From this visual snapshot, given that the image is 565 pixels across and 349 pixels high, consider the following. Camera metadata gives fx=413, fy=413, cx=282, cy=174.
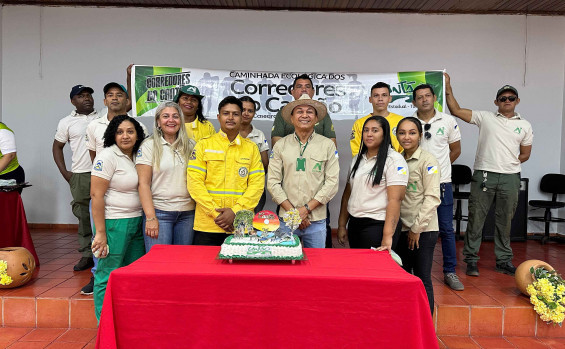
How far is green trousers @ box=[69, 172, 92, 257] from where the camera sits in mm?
3875

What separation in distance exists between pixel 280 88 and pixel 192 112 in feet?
6.78

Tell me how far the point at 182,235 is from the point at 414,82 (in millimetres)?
3566

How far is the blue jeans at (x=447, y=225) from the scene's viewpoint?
11.6ft

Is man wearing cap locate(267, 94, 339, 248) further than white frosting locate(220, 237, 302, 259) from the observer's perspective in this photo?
Yes

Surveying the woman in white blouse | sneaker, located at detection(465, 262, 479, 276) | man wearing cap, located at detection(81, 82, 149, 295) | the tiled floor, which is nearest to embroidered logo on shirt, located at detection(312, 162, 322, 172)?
the woman in white blouse

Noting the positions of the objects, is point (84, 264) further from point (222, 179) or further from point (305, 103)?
point (305, 103)

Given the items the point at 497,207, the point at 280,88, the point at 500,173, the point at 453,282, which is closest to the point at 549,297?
the point at 453,282

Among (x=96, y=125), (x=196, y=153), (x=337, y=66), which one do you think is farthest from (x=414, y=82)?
(x=96, y=125)

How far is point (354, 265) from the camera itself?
2.03 metres

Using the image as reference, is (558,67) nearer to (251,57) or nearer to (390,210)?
(251,57)

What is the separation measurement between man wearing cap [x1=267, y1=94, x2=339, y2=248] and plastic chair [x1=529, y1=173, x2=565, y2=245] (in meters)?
4.10

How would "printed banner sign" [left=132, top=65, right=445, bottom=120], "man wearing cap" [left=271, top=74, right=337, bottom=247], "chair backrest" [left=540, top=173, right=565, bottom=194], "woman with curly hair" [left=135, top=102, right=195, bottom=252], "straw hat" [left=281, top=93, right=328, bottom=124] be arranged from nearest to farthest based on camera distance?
"woman with curly hair" [left=135, top=102, right=195, bottom=252], "straw hat" [left=281, top=93, right=328, bottom=124], "man wearing cap" [left=271, top=74, right=337, bottom=247], "printed banner sign" [left=132, top=65, right=445, bottom=120], "chair backrest" [left=540, top=173, right=565, bottom=194]

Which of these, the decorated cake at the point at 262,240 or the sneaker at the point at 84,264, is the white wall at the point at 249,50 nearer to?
the sneaker at the point at 84,264

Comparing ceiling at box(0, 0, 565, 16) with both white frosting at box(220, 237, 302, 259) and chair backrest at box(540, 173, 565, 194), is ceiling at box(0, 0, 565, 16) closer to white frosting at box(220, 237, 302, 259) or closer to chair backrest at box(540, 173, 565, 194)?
chair backrest at box(540, 173, 565, 194)
